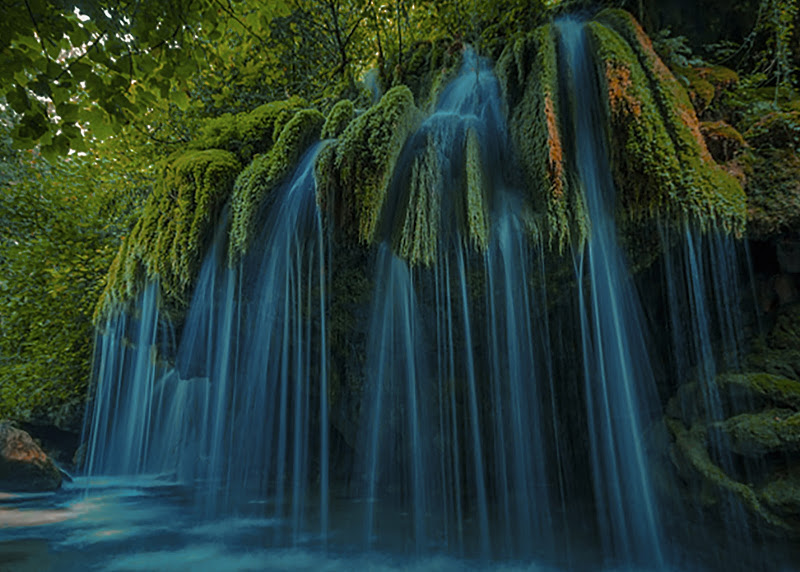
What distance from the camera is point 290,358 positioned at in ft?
20.4

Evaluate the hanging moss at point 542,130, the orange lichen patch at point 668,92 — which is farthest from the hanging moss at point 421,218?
the orange lichen patch at point 668,92

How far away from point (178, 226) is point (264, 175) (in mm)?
1277

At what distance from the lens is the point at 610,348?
4344 mm

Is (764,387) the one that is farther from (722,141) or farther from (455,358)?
(455,358)

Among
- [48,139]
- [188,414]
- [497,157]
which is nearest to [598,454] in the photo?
[497,157]

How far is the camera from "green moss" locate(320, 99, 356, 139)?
539cm

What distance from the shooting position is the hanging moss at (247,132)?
19.9 ft

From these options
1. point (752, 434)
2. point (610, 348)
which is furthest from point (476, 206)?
point (752, 434)

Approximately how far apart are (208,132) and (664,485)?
733 cm

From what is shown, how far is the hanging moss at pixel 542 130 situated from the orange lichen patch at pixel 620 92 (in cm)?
50

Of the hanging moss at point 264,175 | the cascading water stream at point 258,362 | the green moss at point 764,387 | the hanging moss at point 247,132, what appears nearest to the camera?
the green moss at point 764,387

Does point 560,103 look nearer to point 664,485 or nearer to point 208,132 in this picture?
point 664,485

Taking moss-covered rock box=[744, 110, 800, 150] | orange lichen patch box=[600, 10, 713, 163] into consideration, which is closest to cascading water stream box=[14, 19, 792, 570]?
orange lichen patch box=[600, 10, 713, 163]

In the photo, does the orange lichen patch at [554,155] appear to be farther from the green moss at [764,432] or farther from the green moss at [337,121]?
the green moss at [337,121]
